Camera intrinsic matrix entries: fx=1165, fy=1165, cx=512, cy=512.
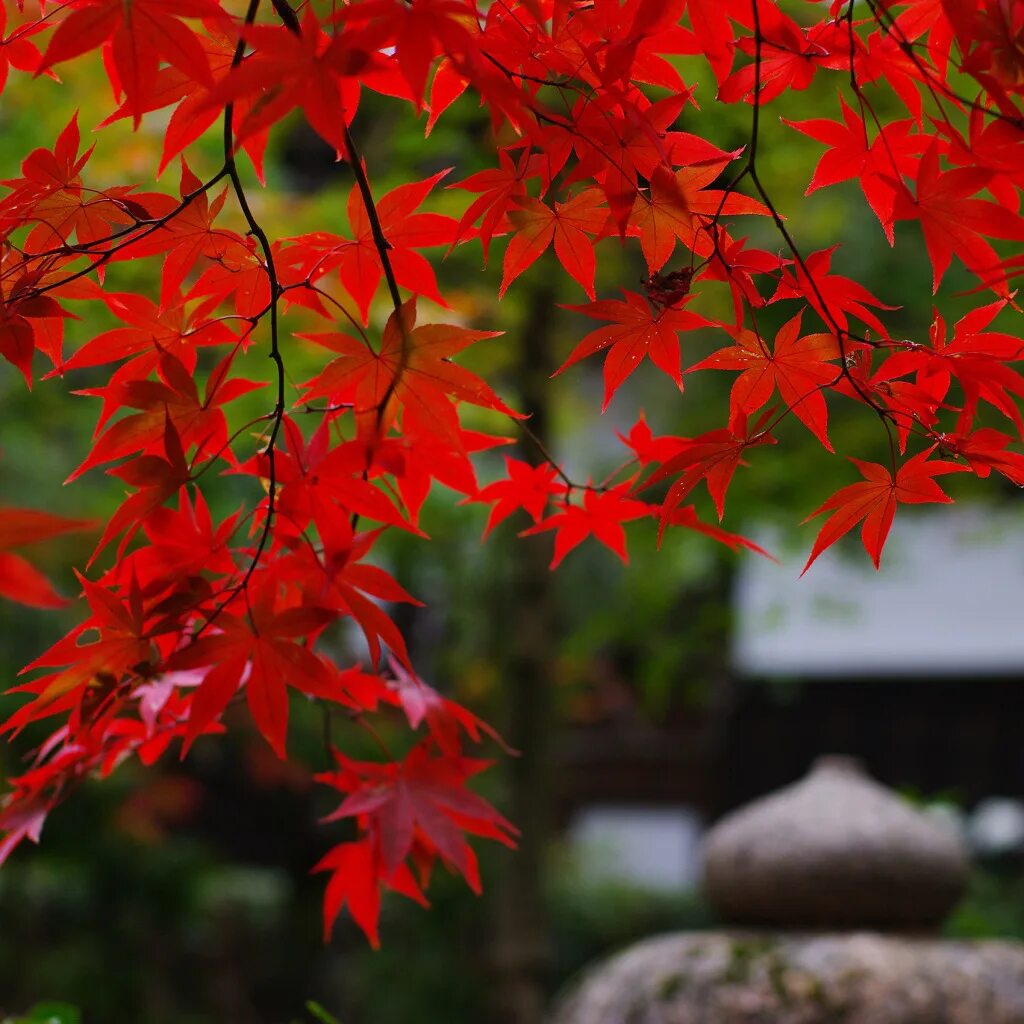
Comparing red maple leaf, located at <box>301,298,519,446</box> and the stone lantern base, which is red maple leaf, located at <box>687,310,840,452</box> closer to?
red maple leaf, located at <box>301,298,519,446</box>

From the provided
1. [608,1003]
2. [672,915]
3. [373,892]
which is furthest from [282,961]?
[373,892]

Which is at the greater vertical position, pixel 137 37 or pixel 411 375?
pixel 137 37

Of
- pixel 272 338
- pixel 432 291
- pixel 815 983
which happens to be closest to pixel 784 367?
pixel 432 291

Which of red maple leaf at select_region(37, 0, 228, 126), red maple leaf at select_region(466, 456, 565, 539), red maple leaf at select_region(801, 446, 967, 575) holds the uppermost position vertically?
red maple leaf at select_region(37, 0, 228, 126)

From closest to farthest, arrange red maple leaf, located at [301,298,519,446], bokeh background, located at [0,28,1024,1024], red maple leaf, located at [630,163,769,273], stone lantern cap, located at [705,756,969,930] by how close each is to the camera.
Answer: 1. red maple leaf, located at [301,298,519,446]
2. red maple leaf, located at [630,163,769,273]
3. stone lantern cap, located at [705,756,969,930]
4. bokeh background, located at [0,28,1024,1024]

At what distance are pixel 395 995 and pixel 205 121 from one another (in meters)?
4.97

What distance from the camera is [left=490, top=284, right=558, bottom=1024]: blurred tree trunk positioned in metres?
3.68

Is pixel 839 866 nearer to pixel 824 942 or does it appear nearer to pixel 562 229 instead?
pixel 824 942

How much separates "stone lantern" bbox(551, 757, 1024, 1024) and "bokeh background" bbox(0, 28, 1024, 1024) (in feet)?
2.85

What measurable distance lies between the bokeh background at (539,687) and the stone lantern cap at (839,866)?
0.86 m

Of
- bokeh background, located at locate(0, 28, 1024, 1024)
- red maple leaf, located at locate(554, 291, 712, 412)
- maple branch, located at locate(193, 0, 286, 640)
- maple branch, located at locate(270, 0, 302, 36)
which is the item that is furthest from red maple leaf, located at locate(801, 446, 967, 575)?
bokeh background, located at locate(0, 28, 1024, 1024)

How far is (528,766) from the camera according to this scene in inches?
152

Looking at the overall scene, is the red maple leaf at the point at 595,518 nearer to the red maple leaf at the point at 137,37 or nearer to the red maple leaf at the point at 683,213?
the red maple leaf at the point at 683,213

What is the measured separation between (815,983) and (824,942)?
0.14 metres
